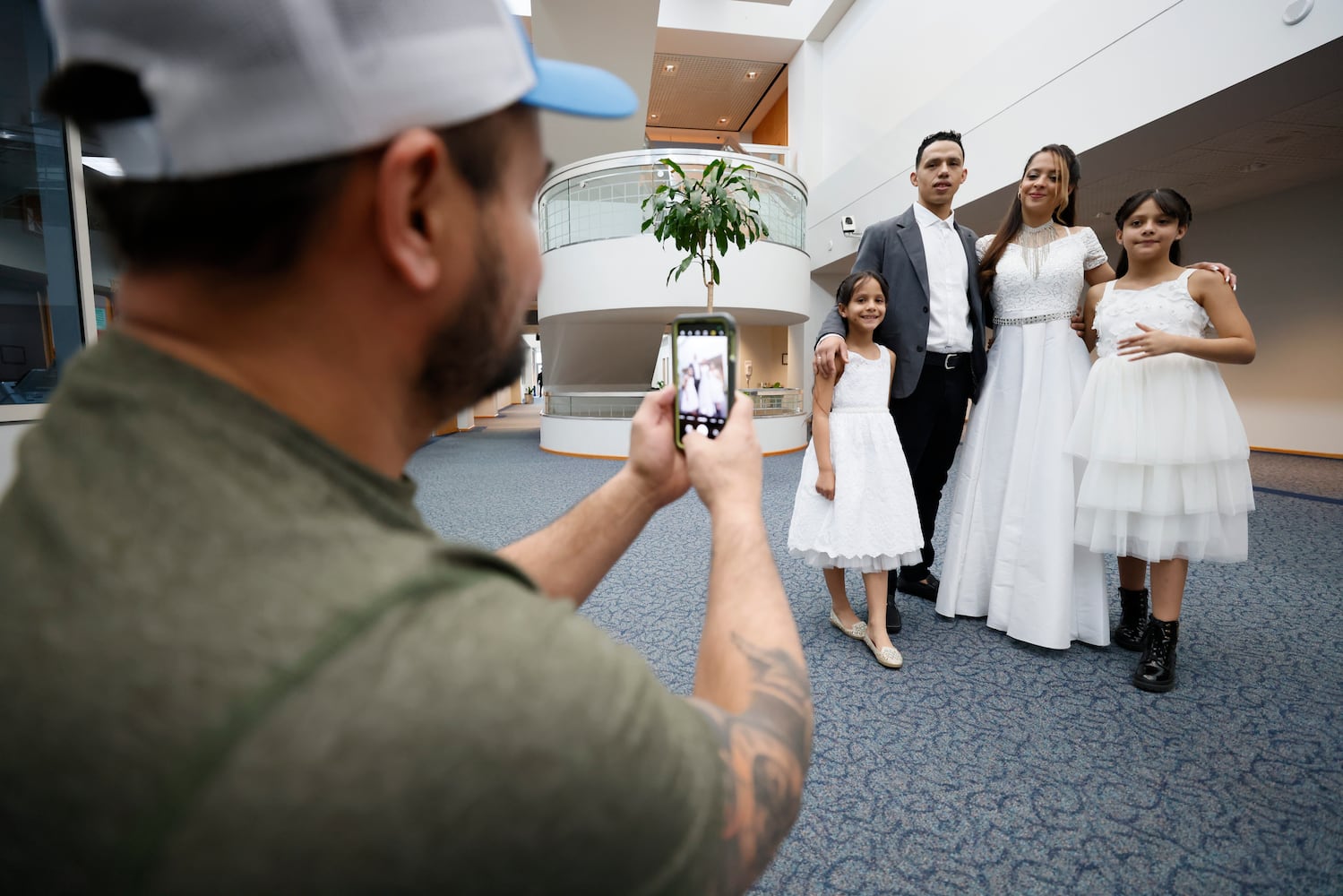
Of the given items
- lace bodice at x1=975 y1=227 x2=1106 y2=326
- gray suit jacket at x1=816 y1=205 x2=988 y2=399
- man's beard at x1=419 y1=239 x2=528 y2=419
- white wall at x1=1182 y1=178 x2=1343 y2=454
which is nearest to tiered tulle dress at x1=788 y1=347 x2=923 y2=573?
gray suit jacket at x1=816 y1=205 x2=988 y2=399

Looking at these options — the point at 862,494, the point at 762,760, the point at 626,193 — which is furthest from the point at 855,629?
the point at 626,193

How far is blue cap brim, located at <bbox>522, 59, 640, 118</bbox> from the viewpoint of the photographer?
1.49 ft

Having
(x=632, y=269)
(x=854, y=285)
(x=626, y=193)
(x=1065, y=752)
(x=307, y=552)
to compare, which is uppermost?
(x=626, y=193)

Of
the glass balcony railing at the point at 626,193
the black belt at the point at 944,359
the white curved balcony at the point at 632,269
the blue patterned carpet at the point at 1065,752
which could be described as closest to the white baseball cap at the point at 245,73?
the blue patterned carpet at the point at 1065,752

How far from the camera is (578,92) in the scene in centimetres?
48

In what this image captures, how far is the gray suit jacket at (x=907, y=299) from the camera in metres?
2.27

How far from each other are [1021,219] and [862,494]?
1.09m

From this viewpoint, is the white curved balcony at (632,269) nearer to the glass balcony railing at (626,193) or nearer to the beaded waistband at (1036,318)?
the glass balcony railing at (626,193)

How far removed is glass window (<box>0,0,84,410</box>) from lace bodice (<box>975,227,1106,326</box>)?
10.6 feet

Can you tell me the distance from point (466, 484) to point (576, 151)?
606cm

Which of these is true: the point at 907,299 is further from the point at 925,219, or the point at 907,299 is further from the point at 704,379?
the point at 704,379

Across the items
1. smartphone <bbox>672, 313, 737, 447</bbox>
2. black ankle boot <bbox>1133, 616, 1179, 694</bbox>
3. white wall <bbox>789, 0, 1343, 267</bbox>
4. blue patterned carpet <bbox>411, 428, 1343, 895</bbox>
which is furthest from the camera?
white wall <bbox>789, 0, 1343, 267</bbox>

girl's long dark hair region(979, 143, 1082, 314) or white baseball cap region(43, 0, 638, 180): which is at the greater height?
girl's long dark hair region(979, 143, 1082, 314)

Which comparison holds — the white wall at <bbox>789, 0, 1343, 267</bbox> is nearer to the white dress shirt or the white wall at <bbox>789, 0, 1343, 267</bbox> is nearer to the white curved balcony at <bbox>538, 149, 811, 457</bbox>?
the white curved balcony at <bbox>538, 149, 811, 457</bbox>
